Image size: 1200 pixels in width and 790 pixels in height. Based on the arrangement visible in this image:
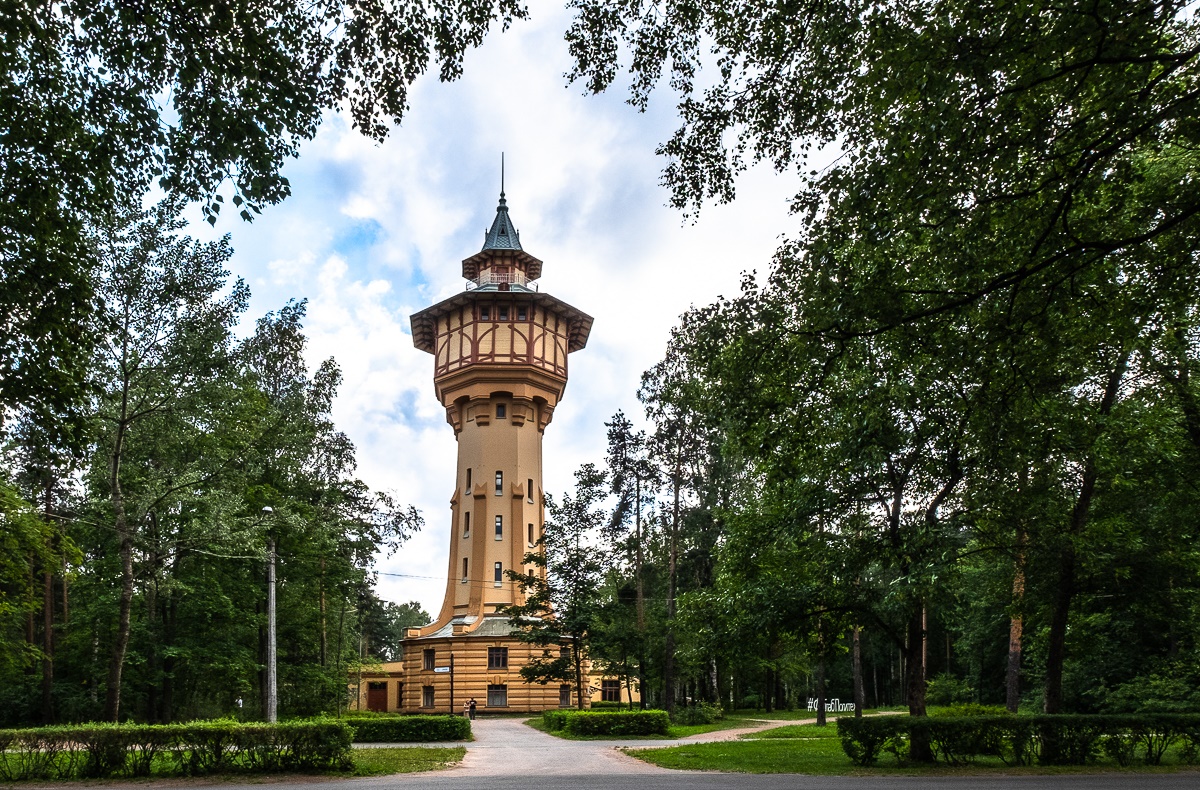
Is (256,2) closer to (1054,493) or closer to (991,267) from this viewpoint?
(991,267)

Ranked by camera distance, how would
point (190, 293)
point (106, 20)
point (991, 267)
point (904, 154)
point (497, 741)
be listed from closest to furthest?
point (106, 20), point (904, 154), point (991, 267), point (190, 293), point (497, 741)

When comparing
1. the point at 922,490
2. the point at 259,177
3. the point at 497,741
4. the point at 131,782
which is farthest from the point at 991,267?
the point at 497,741

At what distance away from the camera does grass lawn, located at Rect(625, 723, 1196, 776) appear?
16469mm

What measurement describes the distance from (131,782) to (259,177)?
548 inches

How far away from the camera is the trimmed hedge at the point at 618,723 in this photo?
27.8 metres

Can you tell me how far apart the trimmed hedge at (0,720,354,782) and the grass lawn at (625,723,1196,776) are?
7086 millimetres

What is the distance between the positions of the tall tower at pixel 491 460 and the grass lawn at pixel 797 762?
2447cm

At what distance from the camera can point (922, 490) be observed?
17.6m

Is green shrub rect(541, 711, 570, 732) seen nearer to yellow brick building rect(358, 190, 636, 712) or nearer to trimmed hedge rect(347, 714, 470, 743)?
trimmed hedge rect(347, 714, 470, 743)

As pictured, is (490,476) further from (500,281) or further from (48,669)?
(48,669)

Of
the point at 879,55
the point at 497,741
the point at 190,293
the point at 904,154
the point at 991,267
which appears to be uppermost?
the point at 190,293

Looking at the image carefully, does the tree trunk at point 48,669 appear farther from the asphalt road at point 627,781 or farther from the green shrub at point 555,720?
the asphalt road at point 627,781

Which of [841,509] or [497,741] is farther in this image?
[497,741]

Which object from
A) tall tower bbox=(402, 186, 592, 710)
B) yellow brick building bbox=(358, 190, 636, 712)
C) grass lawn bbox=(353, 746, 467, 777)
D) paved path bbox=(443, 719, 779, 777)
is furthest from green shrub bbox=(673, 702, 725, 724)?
grass lawn bbox=(353, 746, 467, 777)
